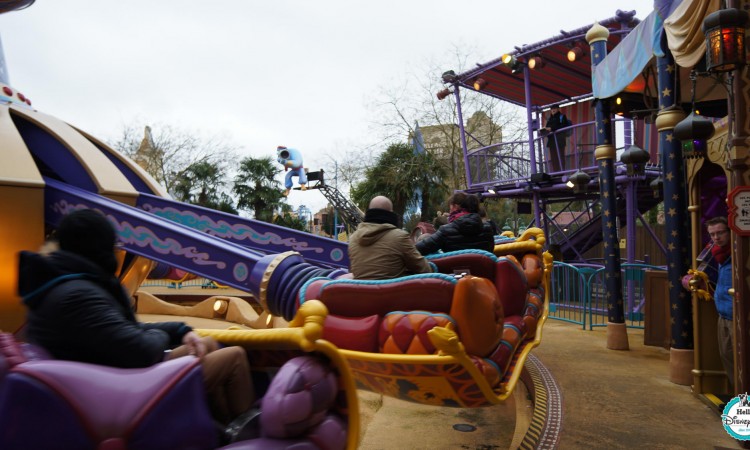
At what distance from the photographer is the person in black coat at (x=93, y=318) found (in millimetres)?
1537

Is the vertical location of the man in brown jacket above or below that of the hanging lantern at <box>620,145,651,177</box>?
below

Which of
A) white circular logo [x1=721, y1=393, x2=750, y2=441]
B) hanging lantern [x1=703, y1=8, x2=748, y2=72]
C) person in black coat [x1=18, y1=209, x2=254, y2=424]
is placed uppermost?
hanging lantern [x1=703, y1=8, x2=748, y2=72]

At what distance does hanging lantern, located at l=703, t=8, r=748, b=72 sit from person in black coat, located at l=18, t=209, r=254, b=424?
3.67 m

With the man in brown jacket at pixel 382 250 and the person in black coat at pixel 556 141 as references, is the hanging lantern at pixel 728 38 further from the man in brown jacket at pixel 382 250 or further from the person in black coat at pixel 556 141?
the person in black coat at pixel 556 141

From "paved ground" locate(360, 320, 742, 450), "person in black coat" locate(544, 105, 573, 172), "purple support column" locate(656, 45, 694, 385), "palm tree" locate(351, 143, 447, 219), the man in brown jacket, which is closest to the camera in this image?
the man in brown jacket

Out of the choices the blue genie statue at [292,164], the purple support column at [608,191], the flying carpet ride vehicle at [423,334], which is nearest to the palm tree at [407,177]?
the blue genie statue at [292,164]

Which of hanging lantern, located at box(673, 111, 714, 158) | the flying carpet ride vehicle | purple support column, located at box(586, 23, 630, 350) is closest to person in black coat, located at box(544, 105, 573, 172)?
purple support column, located at box(586, 23, 630, 350)

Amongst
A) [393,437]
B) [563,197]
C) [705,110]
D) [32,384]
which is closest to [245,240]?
[393,437]

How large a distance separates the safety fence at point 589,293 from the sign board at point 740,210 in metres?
4.91

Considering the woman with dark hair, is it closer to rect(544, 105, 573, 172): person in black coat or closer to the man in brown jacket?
the man in brown jacket

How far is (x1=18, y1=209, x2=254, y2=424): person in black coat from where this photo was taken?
154 cm

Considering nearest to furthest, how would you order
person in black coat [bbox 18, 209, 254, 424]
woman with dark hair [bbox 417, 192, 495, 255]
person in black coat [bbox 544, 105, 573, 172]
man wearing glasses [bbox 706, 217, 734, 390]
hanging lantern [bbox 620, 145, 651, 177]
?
person in black coat [bbox 18, 209, 254, 424] < man wearing glasses [bbox 706, 217, 734, 390] < woman with dark hair [bbox 417, 192, 495, 255] < hanging lantern [bbox 620, 145, 651, 177] < person in black coat [bbox 544, 105, 573, 172]

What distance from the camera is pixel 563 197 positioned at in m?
14.3

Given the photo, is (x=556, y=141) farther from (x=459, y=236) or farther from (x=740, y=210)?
(x=740, y=210)
